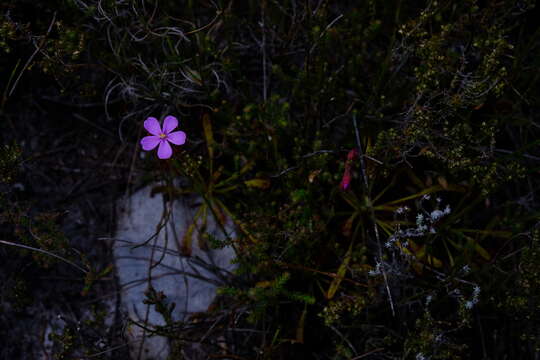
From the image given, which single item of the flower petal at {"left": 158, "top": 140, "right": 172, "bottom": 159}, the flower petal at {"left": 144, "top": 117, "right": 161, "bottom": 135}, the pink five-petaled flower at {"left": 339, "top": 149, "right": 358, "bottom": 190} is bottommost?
the pink five-petaled flower at {"left": 339, "top": 149, "right": 358, "bottom": 190}

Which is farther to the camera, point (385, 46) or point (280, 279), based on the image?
point (385, 46)

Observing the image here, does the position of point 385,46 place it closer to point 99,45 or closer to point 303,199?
point 303,199

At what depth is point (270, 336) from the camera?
239 centimetres

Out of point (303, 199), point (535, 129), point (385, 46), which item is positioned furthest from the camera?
Answer: point (385, 46)

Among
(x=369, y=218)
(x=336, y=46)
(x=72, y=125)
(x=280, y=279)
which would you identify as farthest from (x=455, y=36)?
(x=72, y=125)

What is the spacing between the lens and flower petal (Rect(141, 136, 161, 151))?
192 centimetres

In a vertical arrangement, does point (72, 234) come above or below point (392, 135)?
above

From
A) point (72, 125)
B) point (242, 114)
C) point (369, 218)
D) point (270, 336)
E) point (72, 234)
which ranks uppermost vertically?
point (72, 125)

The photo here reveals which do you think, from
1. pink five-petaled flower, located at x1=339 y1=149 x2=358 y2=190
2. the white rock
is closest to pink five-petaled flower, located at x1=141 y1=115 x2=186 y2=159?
the white rock

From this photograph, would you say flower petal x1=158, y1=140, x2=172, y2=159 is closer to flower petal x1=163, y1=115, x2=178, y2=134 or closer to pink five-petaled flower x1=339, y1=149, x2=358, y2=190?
flower petal x1=163, y1=115, x2=178, y2=134

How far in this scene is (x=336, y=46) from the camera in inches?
103

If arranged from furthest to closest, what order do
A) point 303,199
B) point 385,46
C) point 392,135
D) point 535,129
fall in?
1. point 385,46
2. point 535,129
3. point 303,199
4. point 392,135

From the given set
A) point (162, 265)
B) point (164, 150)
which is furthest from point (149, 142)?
point (162, 265)

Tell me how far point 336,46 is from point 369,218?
0.97 metres
